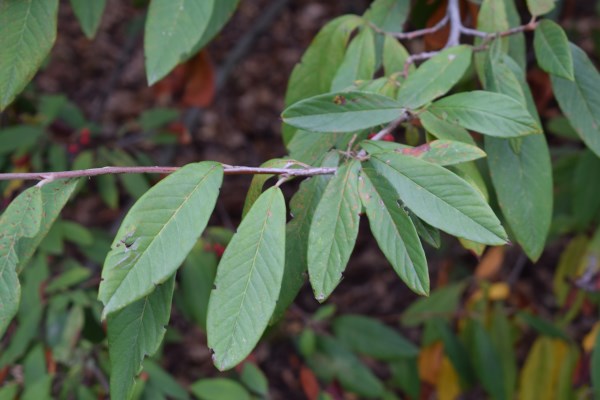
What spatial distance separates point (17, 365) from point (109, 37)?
3099mm

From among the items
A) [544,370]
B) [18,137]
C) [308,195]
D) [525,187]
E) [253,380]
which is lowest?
[544,370]

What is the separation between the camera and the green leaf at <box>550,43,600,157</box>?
47.5 inches

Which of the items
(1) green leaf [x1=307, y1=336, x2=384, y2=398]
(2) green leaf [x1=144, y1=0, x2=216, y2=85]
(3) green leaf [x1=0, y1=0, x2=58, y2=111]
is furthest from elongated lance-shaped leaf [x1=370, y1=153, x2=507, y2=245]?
(1) green leaf [x1=307, y1=336, x2=384, y2=398]

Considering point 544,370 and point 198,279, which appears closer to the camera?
point 198,279

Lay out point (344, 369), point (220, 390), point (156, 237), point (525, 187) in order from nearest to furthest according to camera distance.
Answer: point (156, 237), point (525, 187), point (220, 390), point (344, 369)

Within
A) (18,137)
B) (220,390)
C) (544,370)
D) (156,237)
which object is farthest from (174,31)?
(544,370)

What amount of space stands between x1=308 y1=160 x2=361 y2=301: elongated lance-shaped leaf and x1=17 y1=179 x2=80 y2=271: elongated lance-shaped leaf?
12.9 inches

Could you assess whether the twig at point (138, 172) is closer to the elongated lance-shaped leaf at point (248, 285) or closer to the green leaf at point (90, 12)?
the elongated lance-shaped leaf at point (248, 285)

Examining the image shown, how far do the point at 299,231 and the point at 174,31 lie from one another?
411mm

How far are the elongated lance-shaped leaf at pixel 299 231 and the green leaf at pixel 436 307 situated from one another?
1315 mm

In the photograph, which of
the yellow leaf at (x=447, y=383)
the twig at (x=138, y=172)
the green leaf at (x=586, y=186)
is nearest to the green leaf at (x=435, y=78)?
the twig at (x=138, y=172)

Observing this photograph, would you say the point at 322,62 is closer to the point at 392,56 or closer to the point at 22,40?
the point at 392,56

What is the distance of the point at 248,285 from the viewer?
0.85m

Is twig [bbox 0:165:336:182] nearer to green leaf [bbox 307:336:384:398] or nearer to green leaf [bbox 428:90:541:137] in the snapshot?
green leaf [bbox 428:90:541:137]
